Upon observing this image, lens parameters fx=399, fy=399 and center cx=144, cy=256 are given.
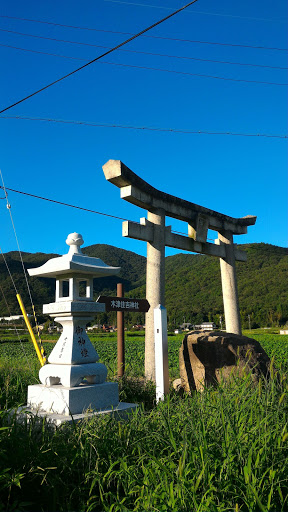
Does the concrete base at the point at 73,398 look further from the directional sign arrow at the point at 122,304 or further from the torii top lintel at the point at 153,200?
the torii top lintel at the point at 153,200

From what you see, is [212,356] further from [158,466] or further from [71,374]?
[158,466]

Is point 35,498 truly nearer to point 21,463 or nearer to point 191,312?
point 21,463

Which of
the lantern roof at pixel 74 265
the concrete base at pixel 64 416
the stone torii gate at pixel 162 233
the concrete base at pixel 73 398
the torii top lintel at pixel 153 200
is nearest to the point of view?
the concrete base at pixel 64 416

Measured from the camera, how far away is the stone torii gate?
24.3 feet

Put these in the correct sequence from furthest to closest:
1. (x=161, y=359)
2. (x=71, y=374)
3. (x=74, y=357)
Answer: (x=161, y=359)
(x=74, y=357)
(x=71, y=374)

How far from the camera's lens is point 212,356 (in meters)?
6.30

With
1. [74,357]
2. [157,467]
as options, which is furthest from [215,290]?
[157,467]

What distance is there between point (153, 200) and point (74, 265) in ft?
10.4

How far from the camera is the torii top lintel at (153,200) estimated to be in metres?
7.20

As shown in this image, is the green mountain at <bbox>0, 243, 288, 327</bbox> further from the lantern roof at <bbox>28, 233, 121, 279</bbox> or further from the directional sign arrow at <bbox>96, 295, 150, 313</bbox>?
the lantern roof at <bbox>28, 233, 121, 279</bbox>

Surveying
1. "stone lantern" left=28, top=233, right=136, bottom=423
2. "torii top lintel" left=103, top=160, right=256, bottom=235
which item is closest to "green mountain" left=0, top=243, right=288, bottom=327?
"torii top lintel" left=103, top=160, right=256, bottom=235

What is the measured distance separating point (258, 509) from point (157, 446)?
998 mm

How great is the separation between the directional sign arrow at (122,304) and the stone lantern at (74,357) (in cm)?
11

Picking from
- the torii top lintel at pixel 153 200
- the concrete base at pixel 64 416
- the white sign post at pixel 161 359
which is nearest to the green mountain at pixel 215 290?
the torii top lintel at pixel 153 200
